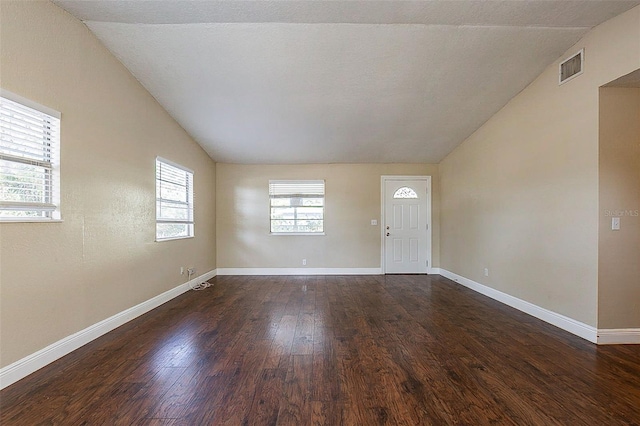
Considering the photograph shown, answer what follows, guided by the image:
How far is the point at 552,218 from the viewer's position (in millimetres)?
3438

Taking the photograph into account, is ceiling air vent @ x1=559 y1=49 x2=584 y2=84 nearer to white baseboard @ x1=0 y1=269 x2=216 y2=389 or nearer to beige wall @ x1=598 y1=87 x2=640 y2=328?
beige wall @ x1=598 y1=87 x2=640 y2=328

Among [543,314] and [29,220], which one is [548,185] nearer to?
[543,314]

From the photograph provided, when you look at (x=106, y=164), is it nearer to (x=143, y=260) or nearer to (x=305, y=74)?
(x=143, y=260)

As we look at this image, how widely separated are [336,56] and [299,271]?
14.2 ft

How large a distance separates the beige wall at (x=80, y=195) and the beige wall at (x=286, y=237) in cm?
213

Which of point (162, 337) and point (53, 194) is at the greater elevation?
point (53, 194)

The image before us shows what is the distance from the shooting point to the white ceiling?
275 cm

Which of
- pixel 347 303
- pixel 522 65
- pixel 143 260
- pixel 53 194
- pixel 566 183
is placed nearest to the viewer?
pixel 53 194

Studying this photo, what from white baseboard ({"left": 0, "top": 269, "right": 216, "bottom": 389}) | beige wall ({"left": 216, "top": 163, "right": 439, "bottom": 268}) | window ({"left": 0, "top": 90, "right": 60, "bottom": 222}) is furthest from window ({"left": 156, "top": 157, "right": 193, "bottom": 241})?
window ({"left": 0, "top": 90, "right": 60, "bottom": 222})

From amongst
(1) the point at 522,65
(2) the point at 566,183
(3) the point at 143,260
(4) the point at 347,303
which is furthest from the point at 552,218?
(3) the point at 143,260

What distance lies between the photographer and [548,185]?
350 centimetres

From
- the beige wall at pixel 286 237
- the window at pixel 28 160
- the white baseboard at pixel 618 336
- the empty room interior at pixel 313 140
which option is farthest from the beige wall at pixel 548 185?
the window at pixel 28 160

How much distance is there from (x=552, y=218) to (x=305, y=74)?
327cm

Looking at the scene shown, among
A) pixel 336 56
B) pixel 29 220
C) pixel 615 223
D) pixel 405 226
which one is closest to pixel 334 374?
pixel 29 220
